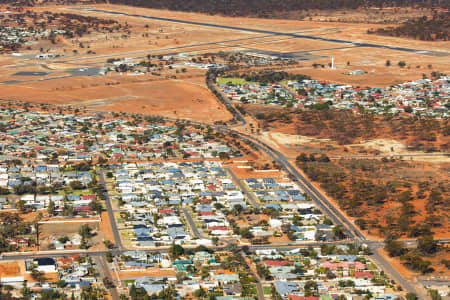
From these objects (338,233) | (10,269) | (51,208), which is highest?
(51,208)

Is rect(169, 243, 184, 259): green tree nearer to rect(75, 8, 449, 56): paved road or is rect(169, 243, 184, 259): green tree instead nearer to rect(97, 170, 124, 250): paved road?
rect(97, 170, 124, 250): paved road

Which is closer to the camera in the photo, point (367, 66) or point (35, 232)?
point (35, 232)

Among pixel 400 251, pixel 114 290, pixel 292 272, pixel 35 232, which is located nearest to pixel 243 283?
pixel 292 272

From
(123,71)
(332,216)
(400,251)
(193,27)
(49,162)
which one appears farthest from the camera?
(193,27)

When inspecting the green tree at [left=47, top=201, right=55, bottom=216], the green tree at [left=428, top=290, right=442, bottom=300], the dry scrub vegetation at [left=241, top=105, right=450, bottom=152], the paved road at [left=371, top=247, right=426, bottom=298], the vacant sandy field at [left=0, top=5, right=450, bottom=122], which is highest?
the vacant sandy field at [left=0, top=5, right=450, bottom=122]

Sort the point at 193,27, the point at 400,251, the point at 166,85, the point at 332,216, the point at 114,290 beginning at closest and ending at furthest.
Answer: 1. the point at 114,290
2. the point at 400,251
3. the point at 332,216
4. the point at 166,85
5. the point at 193,27

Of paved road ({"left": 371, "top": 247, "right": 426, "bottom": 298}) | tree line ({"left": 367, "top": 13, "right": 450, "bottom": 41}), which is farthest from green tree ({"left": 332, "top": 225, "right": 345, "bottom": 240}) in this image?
tree line ({"left": 367, "top": 13, "right": 450, "bottom": 41})

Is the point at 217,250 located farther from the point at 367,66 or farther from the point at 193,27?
the point at 193,27

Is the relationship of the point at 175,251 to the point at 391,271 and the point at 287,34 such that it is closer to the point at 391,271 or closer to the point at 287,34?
the point at 391,271

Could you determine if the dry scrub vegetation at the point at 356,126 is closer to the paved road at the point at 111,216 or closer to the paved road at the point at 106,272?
the paved road at the point at 111,216

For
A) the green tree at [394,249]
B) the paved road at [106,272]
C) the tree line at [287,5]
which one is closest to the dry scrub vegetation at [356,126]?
the green tree at [394,249]

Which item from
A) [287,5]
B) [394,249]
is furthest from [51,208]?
[287,5]
